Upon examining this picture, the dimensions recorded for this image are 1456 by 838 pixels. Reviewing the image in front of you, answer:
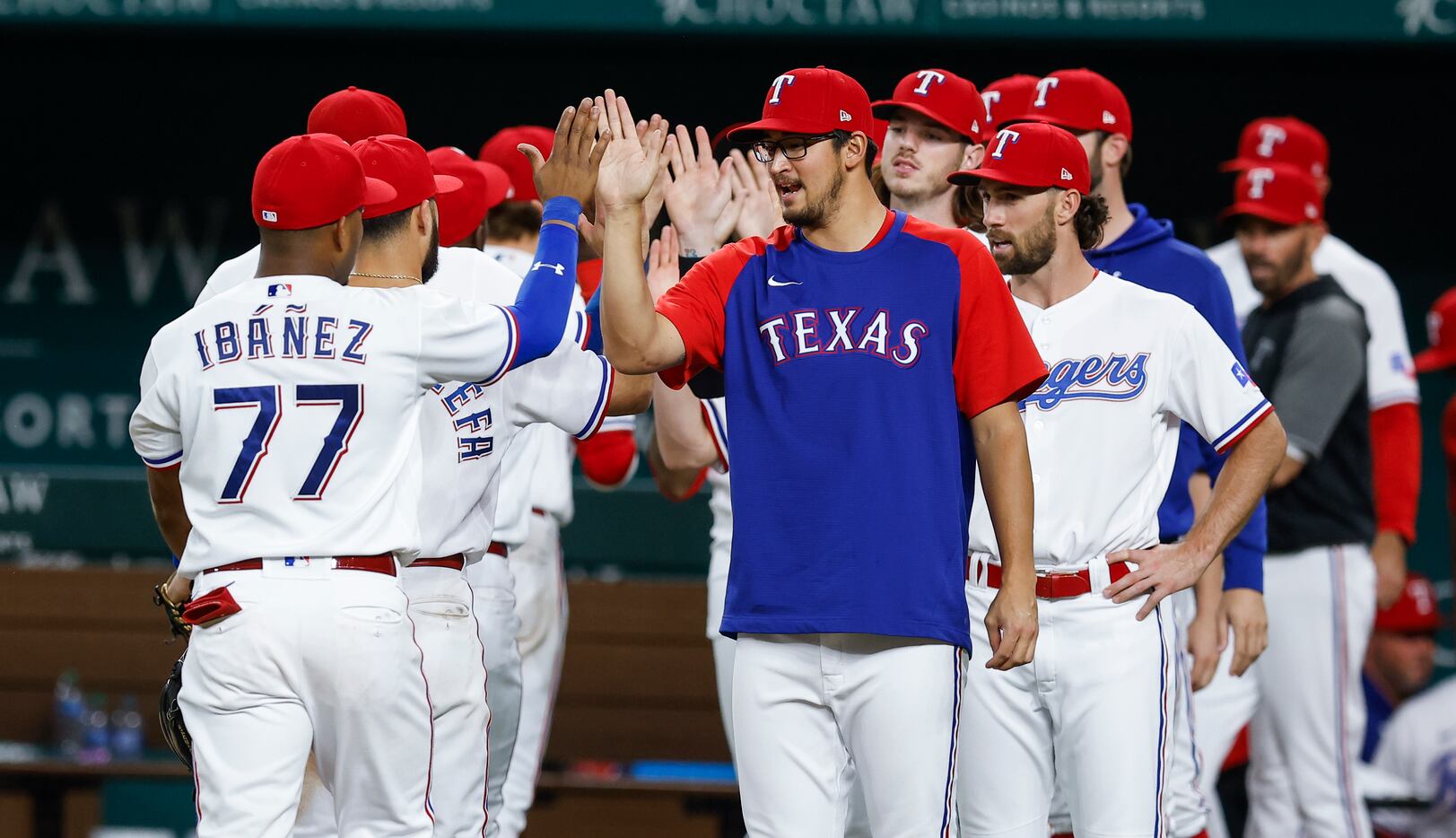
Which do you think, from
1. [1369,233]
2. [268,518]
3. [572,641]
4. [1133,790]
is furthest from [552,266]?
[1369,233]

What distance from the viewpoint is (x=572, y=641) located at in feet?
20.0

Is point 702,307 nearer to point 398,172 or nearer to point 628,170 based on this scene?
point 628,170

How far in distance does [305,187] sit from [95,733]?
3441 millimetres

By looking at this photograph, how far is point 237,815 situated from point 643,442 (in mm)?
3634

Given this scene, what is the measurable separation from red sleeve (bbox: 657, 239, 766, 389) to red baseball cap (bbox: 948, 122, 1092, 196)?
0.62m

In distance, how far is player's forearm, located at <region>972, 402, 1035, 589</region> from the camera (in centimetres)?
302

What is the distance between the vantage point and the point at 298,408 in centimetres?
304

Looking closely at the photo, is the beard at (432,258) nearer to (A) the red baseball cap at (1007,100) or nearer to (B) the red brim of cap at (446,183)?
(B) the red brim of cap at (446,183)

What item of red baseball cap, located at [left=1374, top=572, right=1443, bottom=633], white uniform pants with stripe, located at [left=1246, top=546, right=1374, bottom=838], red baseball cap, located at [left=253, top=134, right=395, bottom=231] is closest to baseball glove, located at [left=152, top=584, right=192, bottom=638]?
red baseball cap, located at [left=253, top=134, right=395, bottom=231]

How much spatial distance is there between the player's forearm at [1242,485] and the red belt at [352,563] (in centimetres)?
152

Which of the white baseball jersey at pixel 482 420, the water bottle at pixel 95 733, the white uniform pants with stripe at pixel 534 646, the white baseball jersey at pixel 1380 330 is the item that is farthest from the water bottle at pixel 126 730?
the white baseball jersey at pixel 1380 330

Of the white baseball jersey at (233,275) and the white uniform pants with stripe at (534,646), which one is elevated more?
the white baseball jersey at (233,275)

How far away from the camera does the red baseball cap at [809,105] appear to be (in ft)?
10.1

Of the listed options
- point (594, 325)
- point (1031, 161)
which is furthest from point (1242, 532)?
point (594, 325)
